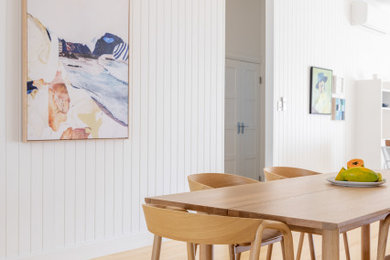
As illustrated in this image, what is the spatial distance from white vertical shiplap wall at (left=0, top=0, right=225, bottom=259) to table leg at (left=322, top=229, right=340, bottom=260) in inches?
98.8

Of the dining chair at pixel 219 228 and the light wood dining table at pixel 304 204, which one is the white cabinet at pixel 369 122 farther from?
the dining chair at pixel 219 228

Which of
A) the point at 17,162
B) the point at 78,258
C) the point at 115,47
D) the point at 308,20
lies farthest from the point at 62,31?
the point at 308,20

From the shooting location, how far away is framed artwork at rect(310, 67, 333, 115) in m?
6.84

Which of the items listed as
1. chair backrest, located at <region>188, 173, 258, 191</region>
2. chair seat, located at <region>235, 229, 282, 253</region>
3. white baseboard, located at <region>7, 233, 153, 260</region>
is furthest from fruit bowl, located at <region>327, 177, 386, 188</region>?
white baseboard, located at <region>7, 233, 153, 260</region>

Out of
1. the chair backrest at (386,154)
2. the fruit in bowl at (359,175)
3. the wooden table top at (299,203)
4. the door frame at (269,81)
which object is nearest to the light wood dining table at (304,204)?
the wooden table top at (299,203)

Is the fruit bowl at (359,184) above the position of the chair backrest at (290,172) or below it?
above

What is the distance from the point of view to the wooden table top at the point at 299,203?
1737mm

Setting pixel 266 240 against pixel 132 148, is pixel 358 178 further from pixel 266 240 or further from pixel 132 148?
pixel 132 148

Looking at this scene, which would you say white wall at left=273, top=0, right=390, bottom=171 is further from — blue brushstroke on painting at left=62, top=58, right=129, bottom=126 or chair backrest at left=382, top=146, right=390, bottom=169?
blue brushstroke on painting at left=62, top=58, right=129, bottom=126

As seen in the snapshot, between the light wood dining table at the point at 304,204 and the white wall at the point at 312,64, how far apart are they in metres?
3.63

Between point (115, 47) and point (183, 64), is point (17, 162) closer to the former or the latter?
point (115, 47)

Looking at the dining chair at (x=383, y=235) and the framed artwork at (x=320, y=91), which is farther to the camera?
the framed artwork at (x=320, y=91)

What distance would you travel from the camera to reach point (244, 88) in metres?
7.40

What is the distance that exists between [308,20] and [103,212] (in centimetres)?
444
